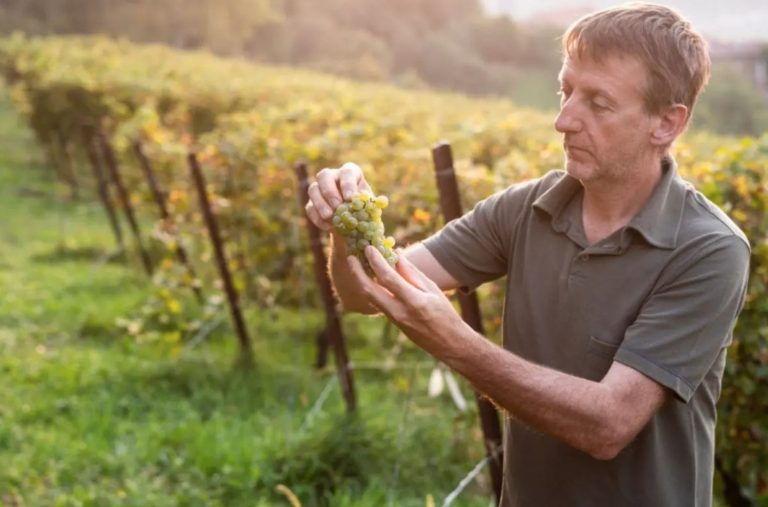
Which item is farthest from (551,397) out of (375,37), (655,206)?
(375,37)

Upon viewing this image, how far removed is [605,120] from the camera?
2.34m

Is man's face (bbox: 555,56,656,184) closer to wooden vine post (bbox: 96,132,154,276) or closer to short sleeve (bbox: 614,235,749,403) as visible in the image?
short sleeve (bbox: 614,235,749,403)

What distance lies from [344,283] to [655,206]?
2.84 feet

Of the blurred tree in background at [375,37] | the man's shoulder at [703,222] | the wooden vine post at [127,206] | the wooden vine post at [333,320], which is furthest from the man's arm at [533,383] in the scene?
the blurred tree in background at [375,37]

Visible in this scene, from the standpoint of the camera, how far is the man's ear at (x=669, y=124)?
2.34m

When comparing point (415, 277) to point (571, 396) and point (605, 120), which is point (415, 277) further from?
point (605, 120)

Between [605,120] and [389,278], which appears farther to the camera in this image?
[605,120]

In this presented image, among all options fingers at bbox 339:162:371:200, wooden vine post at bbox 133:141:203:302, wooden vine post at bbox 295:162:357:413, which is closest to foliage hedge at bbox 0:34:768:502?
wooden vine post at bbox 133:141:203:302

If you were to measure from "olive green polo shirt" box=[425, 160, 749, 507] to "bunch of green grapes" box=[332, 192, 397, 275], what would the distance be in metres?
0.43

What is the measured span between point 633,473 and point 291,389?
12.8 feet

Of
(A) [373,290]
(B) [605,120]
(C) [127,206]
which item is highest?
(B) [605,120]

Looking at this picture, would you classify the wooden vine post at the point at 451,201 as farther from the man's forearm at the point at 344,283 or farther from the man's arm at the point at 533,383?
the man's arm at the point at 533,383

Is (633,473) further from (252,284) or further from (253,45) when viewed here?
(253,45)

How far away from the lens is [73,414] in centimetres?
581
